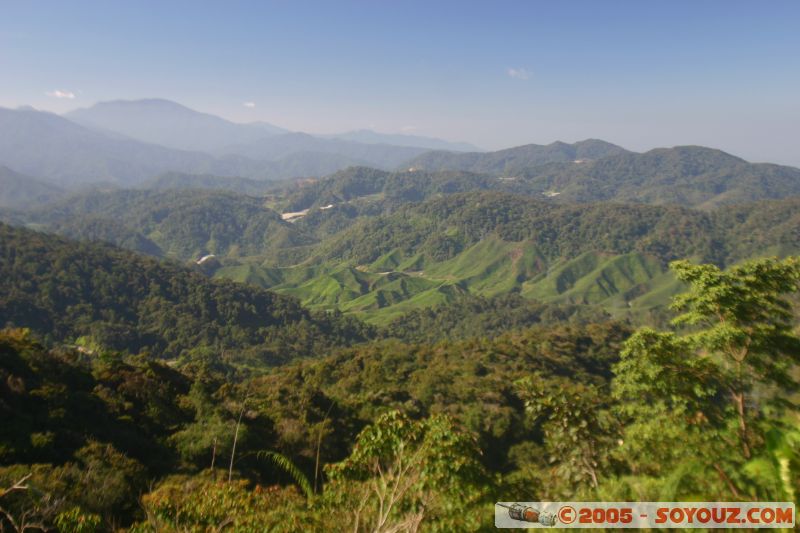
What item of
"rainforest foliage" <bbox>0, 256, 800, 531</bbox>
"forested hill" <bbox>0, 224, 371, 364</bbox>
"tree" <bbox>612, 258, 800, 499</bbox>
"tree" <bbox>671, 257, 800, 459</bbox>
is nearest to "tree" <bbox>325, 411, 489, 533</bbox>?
"rainforest foliage" <bbox>0, 256, 800, 531</bbox>

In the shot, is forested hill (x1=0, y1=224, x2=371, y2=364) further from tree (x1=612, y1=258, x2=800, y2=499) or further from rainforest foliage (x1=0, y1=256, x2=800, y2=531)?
tree (x1=612, y1=258, x2=800, y2=499)

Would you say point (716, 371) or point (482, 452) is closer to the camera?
point (716, 371)

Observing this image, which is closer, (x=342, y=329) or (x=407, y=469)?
(x=407, y=469)

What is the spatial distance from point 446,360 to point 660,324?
4786 inches

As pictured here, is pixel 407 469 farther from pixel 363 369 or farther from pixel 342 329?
pixel 342 329

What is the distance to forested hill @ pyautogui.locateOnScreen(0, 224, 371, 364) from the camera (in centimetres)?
12338

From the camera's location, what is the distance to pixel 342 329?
15875 cm

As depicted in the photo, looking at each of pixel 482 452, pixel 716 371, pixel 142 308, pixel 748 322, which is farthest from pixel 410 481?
pixel 142 308

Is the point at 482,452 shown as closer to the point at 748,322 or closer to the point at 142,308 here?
the point at 748,322

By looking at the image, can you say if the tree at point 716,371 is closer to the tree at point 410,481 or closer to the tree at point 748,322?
the tree at point 748,322

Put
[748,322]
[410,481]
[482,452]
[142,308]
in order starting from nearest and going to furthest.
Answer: [410,481] → [748,322] → [482,452] → [142,308]

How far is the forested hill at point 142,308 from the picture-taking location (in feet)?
405

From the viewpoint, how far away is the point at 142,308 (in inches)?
5551

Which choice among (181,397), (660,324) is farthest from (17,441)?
(660,324)
